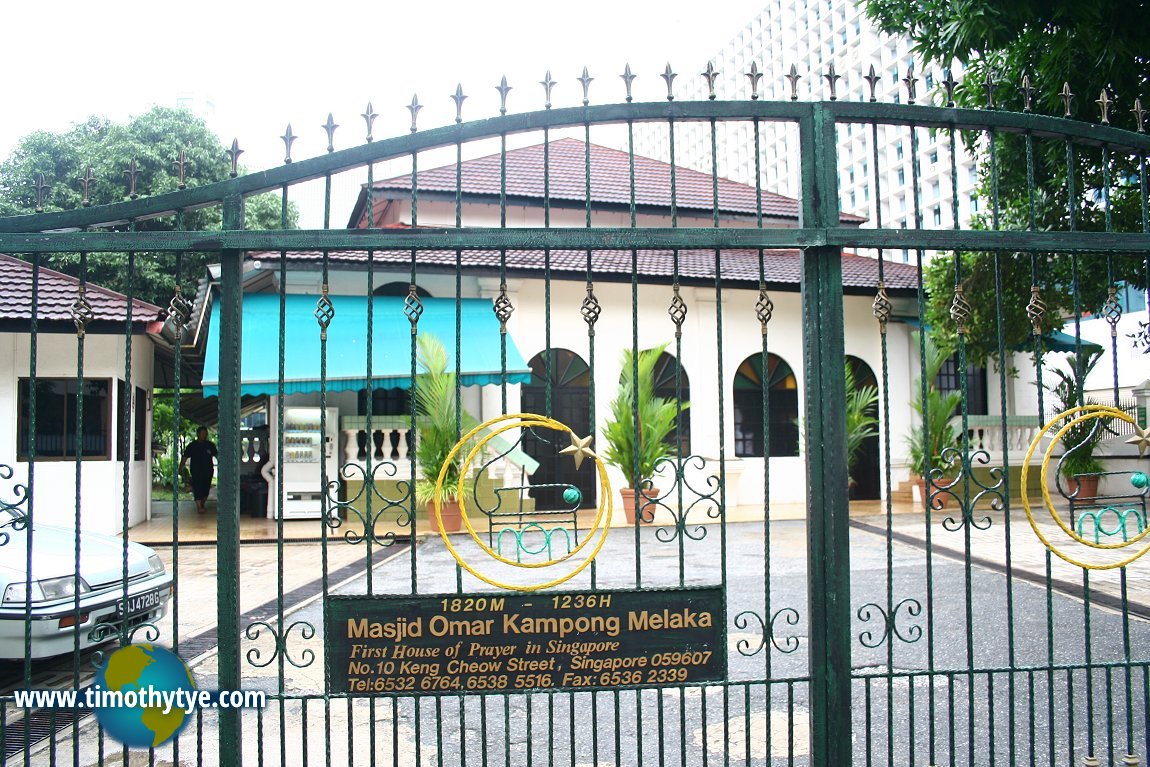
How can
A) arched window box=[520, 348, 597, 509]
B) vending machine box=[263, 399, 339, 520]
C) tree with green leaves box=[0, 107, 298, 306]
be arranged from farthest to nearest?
1. tree with green leaves box=[0, 107, 298, 306]
2. arched window box=[520, 348, 597, 509]
3. vending machine box=[263, 399, 339, 520]

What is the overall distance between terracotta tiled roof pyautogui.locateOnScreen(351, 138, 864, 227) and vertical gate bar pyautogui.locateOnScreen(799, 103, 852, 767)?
35.1 ft

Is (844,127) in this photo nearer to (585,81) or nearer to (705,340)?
(705,340)

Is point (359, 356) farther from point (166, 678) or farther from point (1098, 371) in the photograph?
point (1098, 371)

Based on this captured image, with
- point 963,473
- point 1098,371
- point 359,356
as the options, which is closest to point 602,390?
point 359,356

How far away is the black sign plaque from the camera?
297cm

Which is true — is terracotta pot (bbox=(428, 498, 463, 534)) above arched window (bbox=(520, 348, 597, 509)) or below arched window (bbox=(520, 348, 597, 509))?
below

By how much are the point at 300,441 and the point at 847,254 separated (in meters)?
11.8

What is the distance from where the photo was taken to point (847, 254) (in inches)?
714

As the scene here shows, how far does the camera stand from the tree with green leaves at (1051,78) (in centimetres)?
623

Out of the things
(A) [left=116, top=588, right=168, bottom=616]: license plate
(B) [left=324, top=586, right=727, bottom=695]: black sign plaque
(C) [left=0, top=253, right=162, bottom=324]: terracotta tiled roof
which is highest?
(C) [left=0, top=253, right=162, bottom=324]: terracotta tiled roof

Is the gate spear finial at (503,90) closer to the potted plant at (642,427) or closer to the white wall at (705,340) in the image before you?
the potted plant at (642,427)

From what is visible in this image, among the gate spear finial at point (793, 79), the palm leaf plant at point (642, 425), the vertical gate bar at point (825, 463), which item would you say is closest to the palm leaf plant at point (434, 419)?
the palm leaf plant at point (642, 425)

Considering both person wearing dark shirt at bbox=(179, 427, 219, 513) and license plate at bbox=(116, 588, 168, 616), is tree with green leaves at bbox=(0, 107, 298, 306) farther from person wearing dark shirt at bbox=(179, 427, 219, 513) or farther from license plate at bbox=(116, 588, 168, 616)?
license plate at bbox=(116, 588, 168, 616)

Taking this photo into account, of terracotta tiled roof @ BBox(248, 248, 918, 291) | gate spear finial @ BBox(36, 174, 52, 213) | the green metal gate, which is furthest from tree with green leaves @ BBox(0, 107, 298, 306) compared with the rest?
gate spear finial @ BBox(36, 174, 52, 213)
